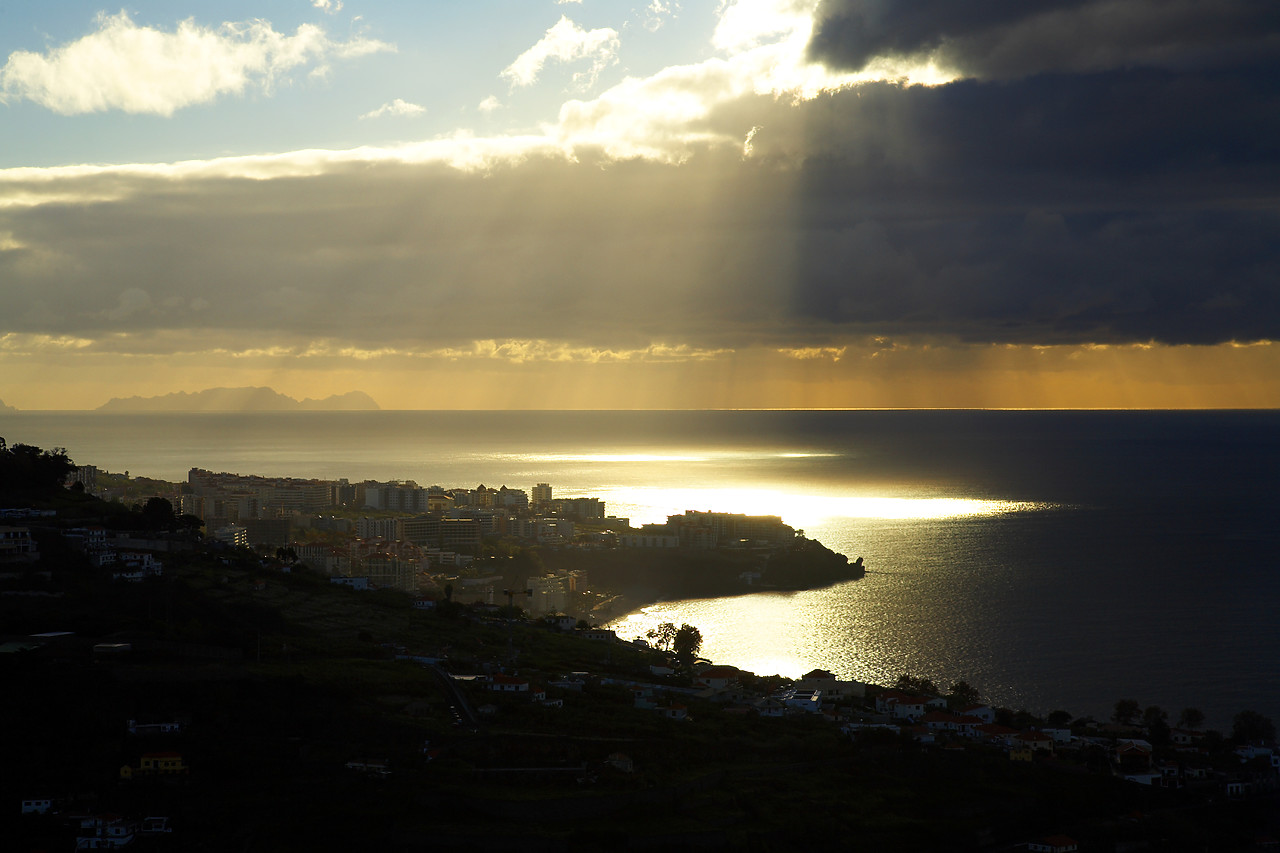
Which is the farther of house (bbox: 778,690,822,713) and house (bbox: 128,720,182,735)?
house (bbox: 778,690,822,713)

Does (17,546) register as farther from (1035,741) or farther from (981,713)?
(1035,741)

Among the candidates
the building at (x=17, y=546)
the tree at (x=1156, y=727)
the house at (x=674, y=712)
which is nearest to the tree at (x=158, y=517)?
the building at (x=17, y=546)

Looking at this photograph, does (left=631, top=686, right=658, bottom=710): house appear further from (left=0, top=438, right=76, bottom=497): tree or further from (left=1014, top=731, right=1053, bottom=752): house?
(left=0, top=438, right=76, bottom=497): tree

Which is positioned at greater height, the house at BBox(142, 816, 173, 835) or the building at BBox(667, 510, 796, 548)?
the building at BBox(667, 510, 796, 548)

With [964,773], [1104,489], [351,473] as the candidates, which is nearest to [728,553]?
[964,773]

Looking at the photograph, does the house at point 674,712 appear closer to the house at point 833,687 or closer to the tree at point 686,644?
the house at point 833,687

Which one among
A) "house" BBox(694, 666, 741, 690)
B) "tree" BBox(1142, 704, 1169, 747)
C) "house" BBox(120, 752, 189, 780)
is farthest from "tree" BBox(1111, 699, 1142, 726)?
"house" BBox(120, 752, 189, 780)
